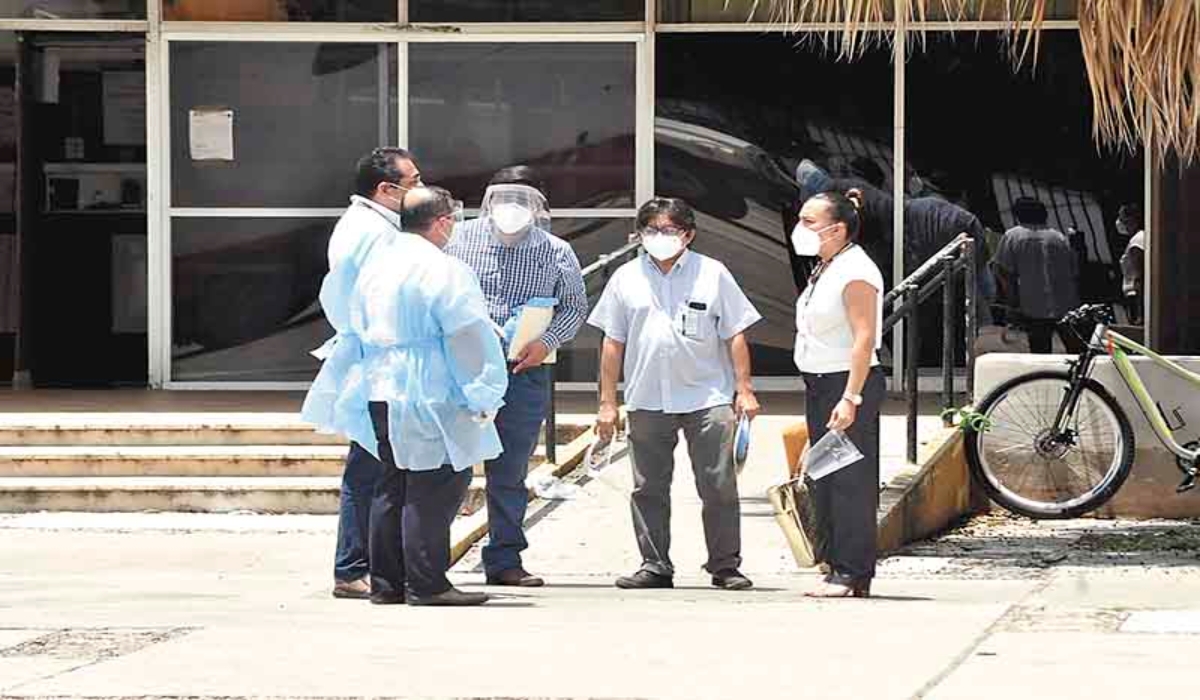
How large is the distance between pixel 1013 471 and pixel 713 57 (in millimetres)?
4793

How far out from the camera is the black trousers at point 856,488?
33.3 feet

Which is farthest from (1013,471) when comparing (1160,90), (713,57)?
(713,57)

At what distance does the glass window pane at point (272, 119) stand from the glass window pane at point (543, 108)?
1.30 feet

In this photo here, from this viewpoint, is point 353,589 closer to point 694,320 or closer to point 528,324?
point 528,324

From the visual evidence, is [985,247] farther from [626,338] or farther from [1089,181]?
[626,338]

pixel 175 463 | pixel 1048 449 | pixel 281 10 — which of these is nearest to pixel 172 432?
pixel 175 463

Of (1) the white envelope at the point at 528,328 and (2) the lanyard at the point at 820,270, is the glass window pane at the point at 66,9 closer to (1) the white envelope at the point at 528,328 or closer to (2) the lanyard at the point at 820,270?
(1) the white envelope at the point at 528,328

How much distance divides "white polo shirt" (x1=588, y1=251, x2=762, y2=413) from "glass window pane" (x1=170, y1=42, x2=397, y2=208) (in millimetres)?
6445

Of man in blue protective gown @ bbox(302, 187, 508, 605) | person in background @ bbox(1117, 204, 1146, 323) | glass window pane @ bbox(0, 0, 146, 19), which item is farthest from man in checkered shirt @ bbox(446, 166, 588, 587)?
glass window pane @ bbox(0, 0, 146, 19)

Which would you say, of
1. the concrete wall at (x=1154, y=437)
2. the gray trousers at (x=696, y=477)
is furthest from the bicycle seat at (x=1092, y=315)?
the gray trousers at (x=696, y=477)

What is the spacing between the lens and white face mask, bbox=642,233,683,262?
1062 centimetres

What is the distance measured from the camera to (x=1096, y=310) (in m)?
12.7

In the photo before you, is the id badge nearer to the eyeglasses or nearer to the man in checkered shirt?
the eyeglasses

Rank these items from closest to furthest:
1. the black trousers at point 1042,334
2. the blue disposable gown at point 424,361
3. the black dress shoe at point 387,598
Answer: the blue disposable gown at point 424,361, the black dress shoe at point 387,598, the black trousers at point 1042,334
